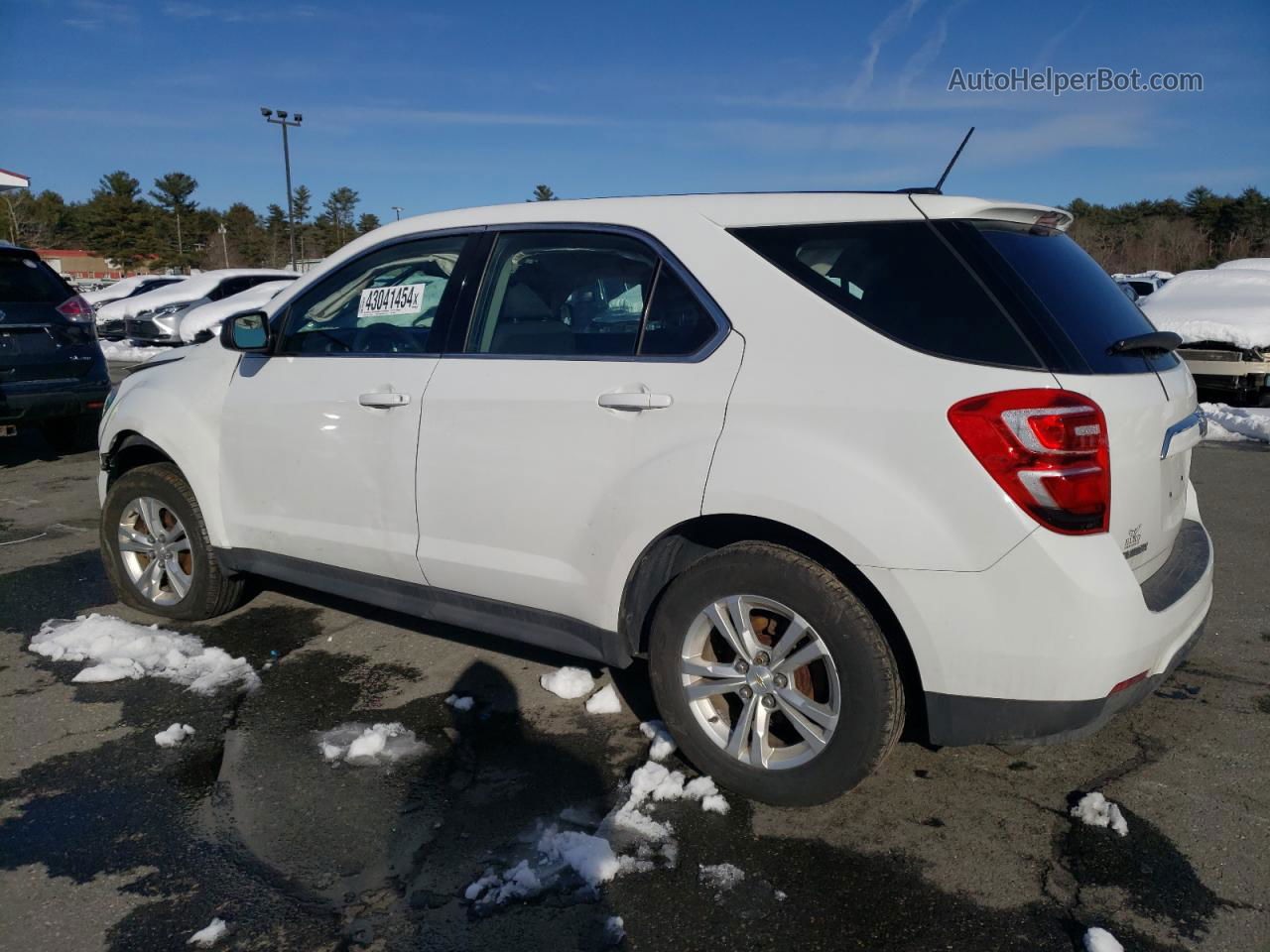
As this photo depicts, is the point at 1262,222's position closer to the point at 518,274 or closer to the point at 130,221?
the point at 518,274

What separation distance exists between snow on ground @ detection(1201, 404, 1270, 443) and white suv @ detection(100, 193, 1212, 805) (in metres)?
7.79

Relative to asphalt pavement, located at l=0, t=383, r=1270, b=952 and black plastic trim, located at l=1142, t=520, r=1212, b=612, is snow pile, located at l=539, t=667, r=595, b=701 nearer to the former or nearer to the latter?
asphalt pavement, located at l=0, t=383, r=1270, b=952

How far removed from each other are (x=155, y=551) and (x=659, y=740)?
2.74m

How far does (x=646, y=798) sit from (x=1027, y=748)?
137 cm

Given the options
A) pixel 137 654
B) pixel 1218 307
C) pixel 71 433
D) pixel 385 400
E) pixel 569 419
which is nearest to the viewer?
pixel 569 419

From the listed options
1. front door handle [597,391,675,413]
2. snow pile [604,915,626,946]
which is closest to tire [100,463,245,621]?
front door handle [597,391,675,413]

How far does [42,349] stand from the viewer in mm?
8102

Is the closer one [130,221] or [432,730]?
A: [432,730]

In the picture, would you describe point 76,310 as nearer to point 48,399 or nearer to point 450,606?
point 48,399

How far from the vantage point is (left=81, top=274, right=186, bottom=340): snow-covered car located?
21.4 m

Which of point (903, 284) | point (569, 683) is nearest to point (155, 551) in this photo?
point (569, 683)

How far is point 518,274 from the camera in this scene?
3.55 m

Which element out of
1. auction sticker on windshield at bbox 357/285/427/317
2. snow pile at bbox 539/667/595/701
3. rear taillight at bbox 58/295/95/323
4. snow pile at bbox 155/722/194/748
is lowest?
snow pile at bbox 155/722/194/748

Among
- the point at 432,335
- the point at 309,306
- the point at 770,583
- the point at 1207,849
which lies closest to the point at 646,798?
the point at 770,583
